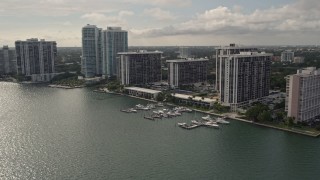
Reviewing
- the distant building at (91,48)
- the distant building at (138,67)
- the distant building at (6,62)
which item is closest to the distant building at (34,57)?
the distant building at (91,48)

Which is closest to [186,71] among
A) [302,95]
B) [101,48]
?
[101,48]

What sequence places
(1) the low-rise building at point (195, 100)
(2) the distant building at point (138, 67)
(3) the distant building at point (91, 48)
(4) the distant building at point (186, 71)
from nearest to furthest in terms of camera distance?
1. (1) the low-rise building at point (195, 100)
2. (4) the distant building at point (186, 71)
3. (2) the distant building at point (138, 67)
4. (3) the distant building at point (91, 48)

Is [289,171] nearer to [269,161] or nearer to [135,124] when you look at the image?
[269,161]

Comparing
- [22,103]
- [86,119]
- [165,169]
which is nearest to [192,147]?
[165,169]

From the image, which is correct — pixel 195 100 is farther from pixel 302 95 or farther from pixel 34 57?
pixel 34 57

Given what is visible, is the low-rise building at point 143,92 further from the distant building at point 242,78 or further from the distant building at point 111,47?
the distant building at point 111,47
